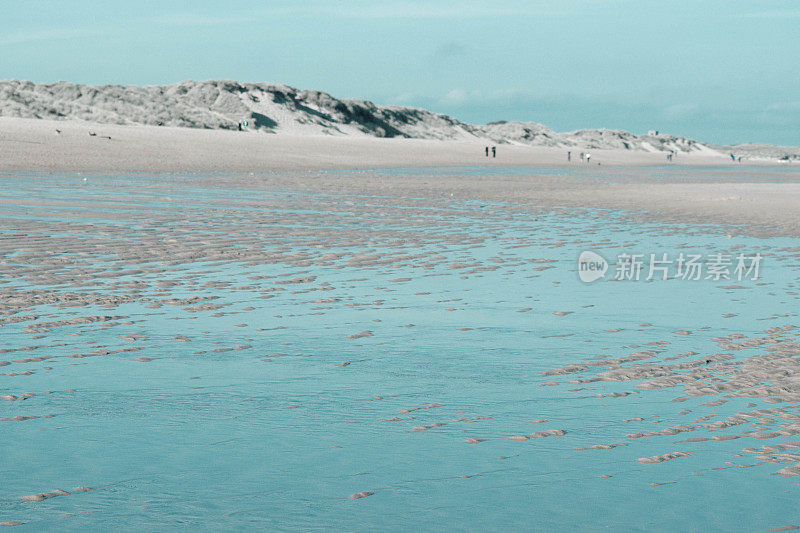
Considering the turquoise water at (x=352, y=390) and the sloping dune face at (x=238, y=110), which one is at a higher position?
the sloping dune face at (x=238, y=110)

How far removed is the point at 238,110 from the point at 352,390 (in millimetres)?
127656

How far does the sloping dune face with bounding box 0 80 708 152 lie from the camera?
91750 millimetres

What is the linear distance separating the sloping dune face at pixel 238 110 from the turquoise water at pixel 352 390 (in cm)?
7778

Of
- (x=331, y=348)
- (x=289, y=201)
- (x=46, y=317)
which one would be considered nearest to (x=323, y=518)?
(x=331, y=348)

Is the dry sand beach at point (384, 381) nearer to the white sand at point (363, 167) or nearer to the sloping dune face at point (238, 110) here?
the white sand at point (363, 167)

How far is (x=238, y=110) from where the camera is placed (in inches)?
5143

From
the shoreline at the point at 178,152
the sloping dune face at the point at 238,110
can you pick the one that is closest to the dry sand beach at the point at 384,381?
the shoreline at the point at 178,152

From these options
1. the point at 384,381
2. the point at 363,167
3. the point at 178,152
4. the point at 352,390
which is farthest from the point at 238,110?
the point at 352,390

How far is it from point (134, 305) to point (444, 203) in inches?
631

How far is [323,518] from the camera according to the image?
14.4ft

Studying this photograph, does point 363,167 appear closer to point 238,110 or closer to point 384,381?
point 384,381

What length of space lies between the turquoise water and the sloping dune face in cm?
7778

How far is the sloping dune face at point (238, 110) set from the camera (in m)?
91.8

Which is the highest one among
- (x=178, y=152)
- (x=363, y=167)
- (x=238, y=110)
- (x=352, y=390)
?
(x=238, y=110)
